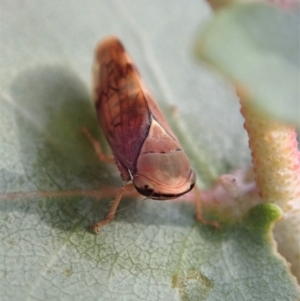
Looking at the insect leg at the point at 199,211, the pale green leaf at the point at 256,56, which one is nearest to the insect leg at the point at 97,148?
the insect leg at the point at 199,211

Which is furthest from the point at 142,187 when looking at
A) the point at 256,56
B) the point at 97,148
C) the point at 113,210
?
the point at 256,56

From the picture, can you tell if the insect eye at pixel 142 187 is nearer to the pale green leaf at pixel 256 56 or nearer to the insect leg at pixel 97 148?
the insect leg at pixel 97 148

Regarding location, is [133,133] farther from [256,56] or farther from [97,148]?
[256,56]

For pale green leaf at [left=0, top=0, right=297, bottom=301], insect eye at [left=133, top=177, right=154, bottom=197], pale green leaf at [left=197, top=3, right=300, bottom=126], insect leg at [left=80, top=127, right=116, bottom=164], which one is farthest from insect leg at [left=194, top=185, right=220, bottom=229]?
pale green leaf at [left=197, top=3, right=300, bottom=126]

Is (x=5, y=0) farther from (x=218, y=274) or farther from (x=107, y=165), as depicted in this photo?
(x=218, y=274)

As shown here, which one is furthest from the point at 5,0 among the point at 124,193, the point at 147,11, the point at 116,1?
the point at 124,193

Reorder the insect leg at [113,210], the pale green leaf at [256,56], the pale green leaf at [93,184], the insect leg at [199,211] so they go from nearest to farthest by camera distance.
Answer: the pale green leaf at [256,56] → the pale green leaf at [93,184] → the insect leg at [113,210] → the insect leg at [199,211]

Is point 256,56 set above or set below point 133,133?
above
